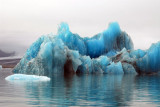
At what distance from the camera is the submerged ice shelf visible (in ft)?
154

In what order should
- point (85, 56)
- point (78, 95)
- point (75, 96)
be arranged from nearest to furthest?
point (75, 96)
point (78, 95)
point (85, 56)

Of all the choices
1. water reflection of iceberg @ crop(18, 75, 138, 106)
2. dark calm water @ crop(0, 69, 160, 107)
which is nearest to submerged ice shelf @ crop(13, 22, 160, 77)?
water reflection of iceberg @ crop(18, 75, 138, 106)

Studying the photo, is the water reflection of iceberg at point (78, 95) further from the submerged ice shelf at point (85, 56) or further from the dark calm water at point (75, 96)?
the submerged ice shelf at point (85, 56)

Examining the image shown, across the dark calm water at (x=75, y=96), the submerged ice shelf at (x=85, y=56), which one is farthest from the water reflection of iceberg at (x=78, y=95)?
the submerged ice shelf at (x=85, y=56)

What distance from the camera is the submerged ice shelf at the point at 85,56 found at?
4700 centimetres

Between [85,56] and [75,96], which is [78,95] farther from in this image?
[85,56]

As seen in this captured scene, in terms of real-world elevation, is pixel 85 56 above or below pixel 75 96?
above

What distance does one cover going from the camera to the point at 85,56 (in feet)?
168

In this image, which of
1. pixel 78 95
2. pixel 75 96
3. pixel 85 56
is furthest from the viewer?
pixel 85 56

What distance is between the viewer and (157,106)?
10.5 meters

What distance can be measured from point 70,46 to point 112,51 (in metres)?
10.9

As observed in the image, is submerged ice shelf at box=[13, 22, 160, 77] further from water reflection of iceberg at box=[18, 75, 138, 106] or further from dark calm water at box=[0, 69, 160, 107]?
dark calm water at box=[0, 69, 160, 107]

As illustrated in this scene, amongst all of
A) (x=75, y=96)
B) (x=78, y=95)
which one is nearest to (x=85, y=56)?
(x=78, y=95)

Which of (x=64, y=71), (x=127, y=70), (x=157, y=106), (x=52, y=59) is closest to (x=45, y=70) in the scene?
(x=52, y=59)
